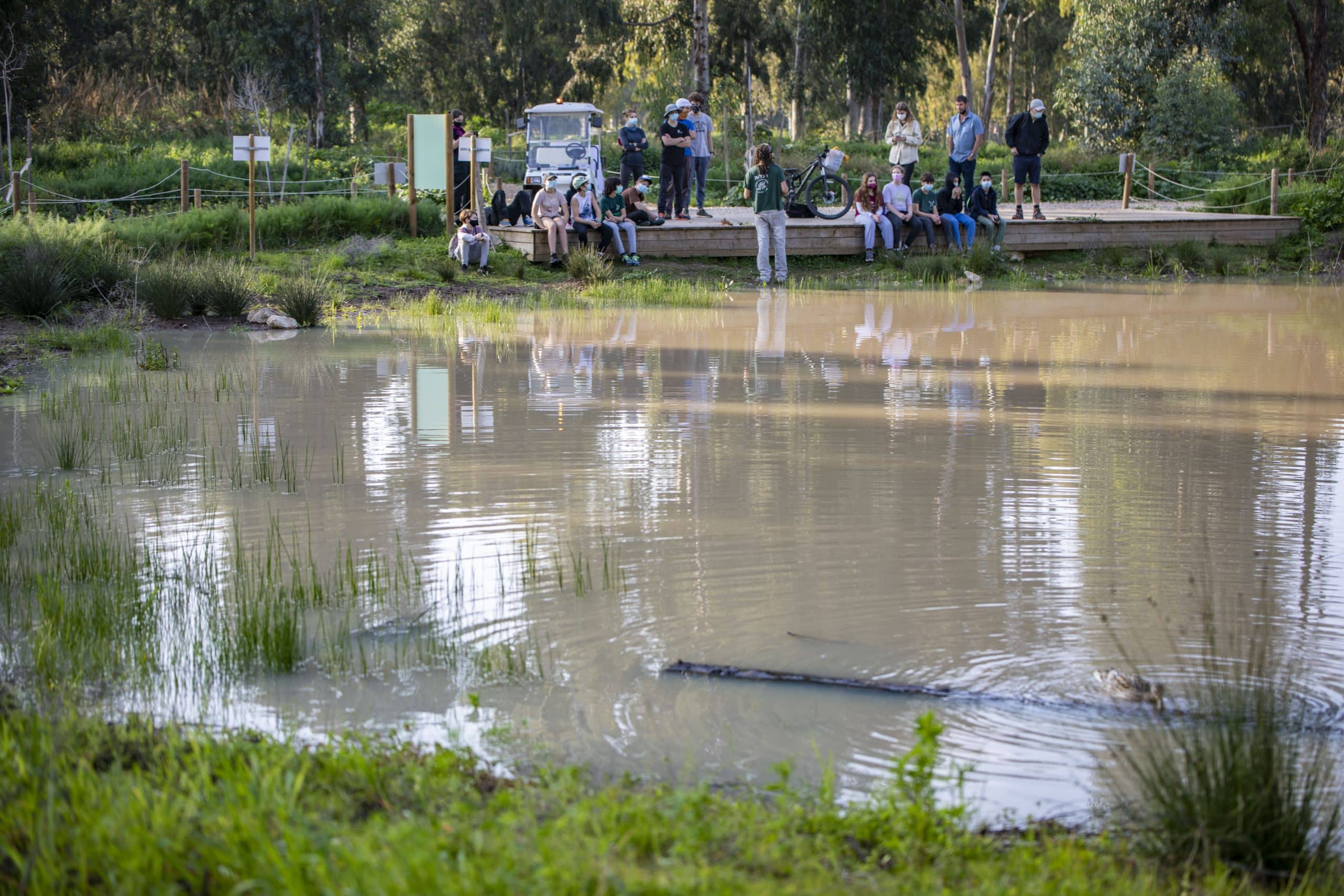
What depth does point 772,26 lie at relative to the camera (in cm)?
4353

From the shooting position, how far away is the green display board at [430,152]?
64.5ft

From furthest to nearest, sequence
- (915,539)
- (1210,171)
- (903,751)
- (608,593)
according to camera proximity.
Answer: (1210,171) → (915,539) → (608,593) → (903,751)

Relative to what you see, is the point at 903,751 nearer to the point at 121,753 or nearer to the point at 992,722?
the point at 992,722

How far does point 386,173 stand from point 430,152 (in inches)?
28.3

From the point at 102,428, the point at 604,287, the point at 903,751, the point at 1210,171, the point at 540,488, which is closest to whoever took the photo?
the point at 903,751

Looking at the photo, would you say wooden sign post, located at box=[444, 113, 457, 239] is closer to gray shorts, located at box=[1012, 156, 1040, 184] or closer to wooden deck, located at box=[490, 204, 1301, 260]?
wooden deck, located at box=[490, 204, 1301, 260]

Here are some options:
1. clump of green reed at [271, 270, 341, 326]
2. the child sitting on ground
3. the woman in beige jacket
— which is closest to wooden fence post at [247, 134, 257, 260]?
clump of green reed at [271, 270, 341, 326]

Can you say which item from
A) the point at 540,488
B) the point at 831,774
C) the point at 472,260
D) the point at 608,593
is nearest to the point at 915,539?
the point at 608,593

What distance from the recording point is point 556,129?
23.6 meters

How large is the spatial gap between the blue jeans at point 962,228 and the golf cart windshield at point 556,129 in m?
6.99

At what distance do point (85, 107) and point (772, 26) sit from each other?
20343 mm

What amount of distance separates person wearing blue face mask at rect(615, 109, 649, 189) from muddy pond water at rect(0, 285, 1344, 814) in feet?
28.8

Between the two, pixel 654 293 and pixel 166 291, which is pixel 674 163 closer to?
pixel 654 293

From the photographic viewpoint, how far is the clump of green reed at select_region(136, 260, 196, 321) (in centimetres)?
1419
